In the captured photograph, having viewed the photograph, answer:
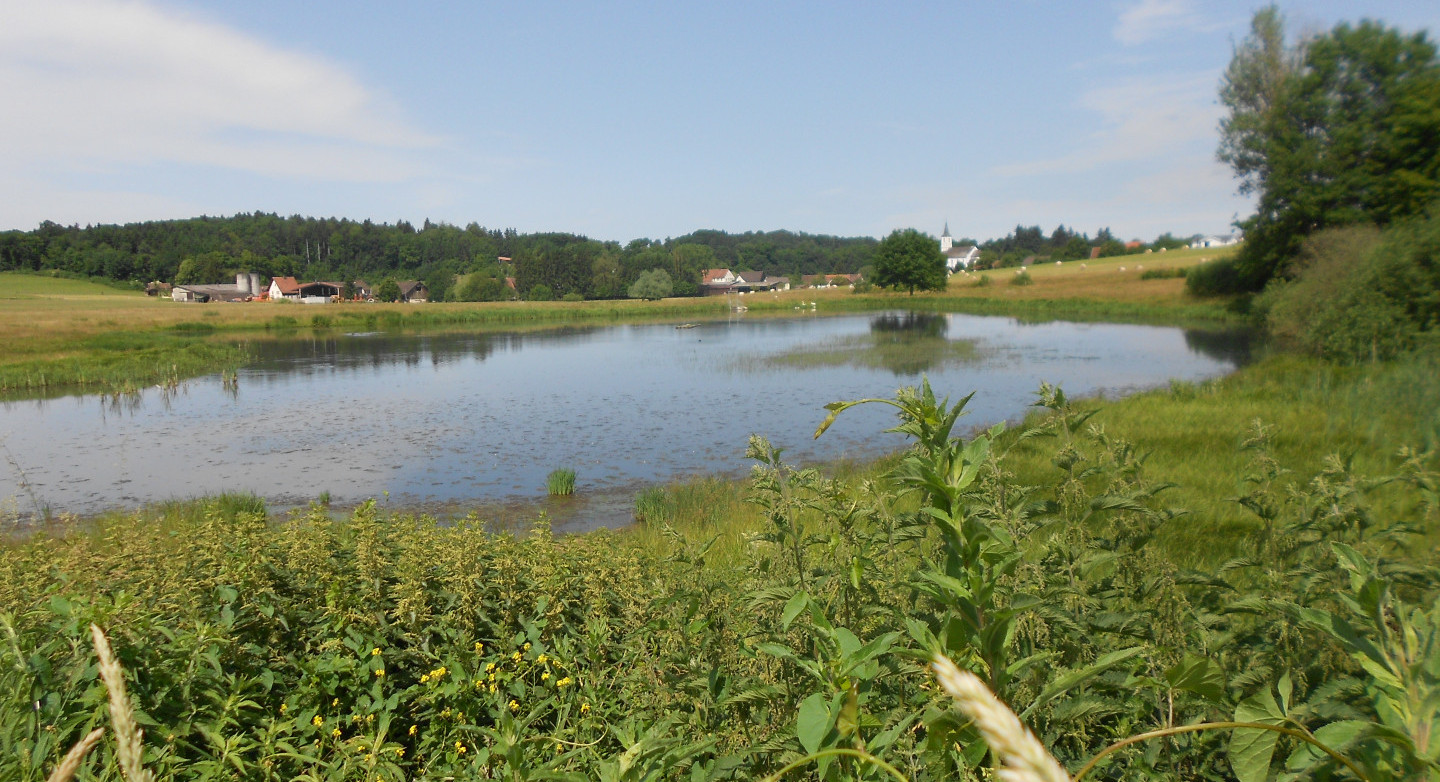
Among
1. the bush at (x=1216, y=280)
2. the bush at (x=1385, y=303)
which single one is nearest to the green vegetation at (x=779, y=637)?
the bush at (x=1385, y=303)

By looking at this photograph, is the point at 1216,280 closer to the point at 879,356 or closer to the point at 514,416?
the point at 879,356

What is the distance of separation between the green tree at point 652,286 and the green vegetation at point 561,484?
3783 inches

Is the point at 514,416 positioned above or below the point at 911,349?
below

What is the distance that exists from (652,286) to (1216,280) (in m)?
74.3

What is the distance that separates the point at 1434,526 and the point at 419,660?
6585mm

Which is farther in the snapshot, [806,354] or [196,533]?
[806,354]

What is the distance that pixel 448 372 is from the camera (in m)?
28.5

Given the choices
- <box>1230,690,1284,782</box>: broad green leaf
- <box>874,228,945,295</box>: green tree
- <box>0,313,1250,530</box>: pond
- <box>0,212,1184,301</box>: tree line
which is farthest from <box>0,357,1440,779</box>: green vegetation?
<box>0,212,1184,301</box>: tree line

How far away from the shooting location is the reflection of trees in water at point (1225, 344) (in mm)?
24094

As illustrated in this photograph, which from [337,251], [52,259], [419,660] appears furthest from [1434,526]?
[337,251]

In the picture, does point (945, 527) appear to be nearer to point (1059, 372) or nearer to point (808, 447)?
point (808, 447)

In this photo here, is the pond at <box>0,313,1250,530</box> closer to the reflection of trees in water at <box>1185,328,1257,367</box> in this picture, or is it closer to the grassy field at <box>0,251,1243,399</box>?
→ the reflection of trees in water at <box>1185,328,1257,367</box>

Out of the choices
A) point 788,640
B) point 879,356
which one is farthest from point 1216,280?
point 788,640

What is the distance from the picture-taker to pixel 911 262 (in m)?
78.1
